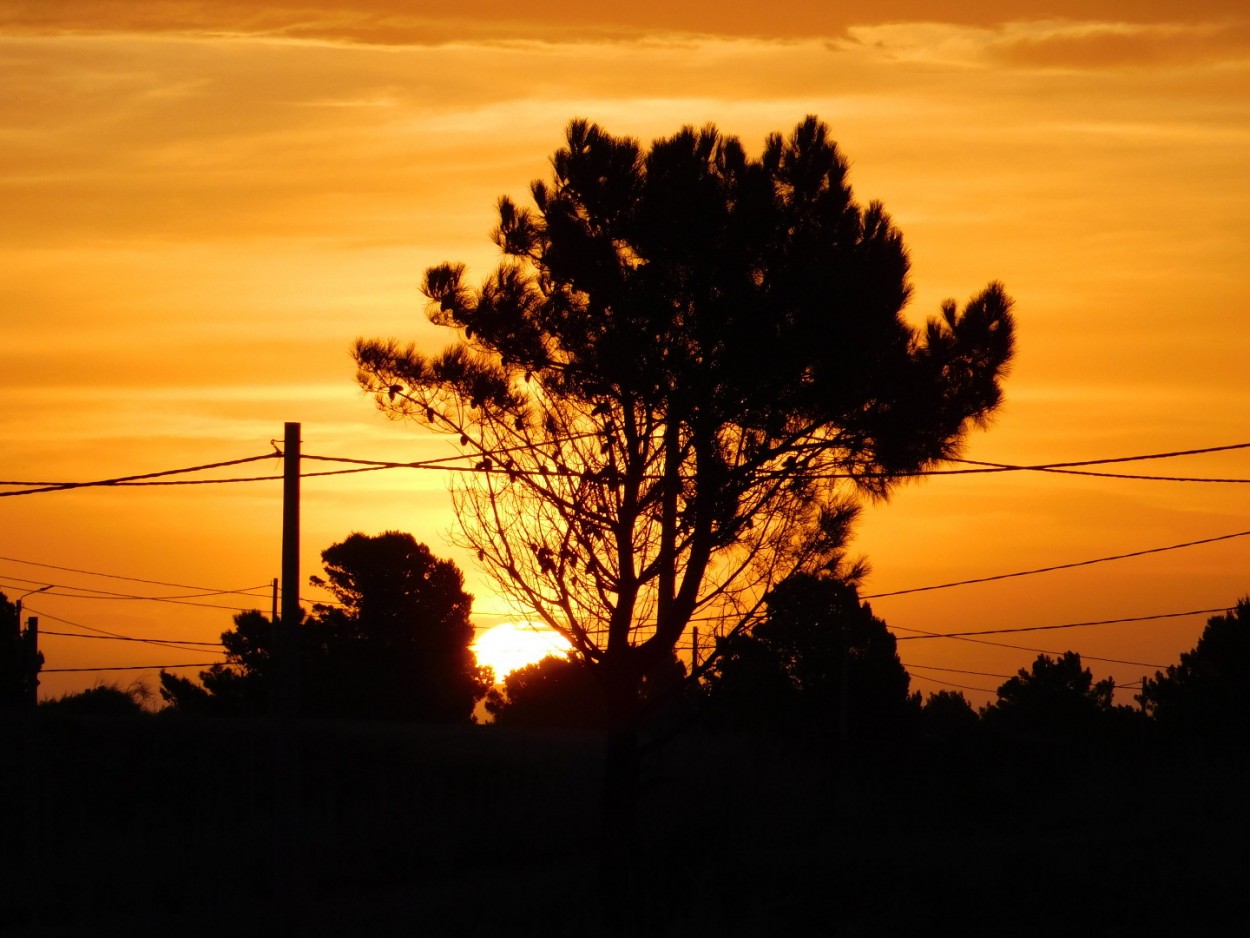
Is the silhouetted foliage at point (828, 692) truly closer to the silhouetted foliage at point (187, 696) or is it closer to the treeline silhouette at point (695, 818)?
the treeline silhouette at point (695, 818)

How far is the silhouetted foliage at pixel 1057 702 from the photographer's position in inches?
2422

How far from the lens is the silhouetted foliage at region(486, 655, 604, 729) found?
6581 centimetres

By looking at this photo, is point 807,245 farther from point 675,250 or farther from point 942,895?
point 942,895

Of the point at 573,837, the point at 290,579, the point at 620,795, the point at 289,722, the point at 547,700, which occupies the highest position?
the point at 547,700

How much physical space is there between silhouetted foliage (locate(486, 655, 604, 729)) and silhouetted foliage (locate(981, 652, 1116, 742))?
58.0ft

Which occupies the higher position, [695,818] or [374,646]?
[374,646]

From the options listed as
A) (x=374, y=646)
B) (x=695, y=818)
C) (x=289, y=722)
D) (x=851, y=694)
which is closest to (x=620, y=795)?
(x=289, y=722)

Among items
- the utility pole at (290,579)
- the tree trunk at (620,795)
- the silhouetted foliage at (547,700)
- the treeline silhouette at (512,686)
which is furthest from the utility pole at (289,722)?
the silhouetted foliage at (547,700)

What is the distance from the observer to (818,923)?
18109 millimetres

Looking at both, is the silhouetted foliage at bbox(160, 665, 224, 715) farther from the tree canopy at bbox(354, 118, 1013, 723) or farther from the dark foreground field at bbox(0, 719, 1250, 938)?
the tree canopy at bbox(354, 118, 1013, 723)

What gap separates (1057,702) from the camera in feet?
230

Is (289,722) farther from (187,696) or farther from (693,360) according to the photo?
(187,696)

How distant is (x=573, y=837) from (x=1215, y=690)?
1373 inches

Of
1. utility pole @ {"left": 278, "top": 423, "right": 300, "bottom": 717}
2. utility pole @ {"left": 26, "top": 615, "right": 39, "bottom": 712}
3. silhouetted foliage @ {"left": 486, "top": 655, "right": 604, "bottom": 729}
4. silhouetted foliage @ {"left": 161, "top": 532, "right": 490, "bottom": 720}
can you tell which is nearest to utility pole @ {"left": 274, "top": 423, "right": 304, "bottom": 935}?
utility pole @ {"left": 278, "top": 423, "right": 300, "bottom": 717}
